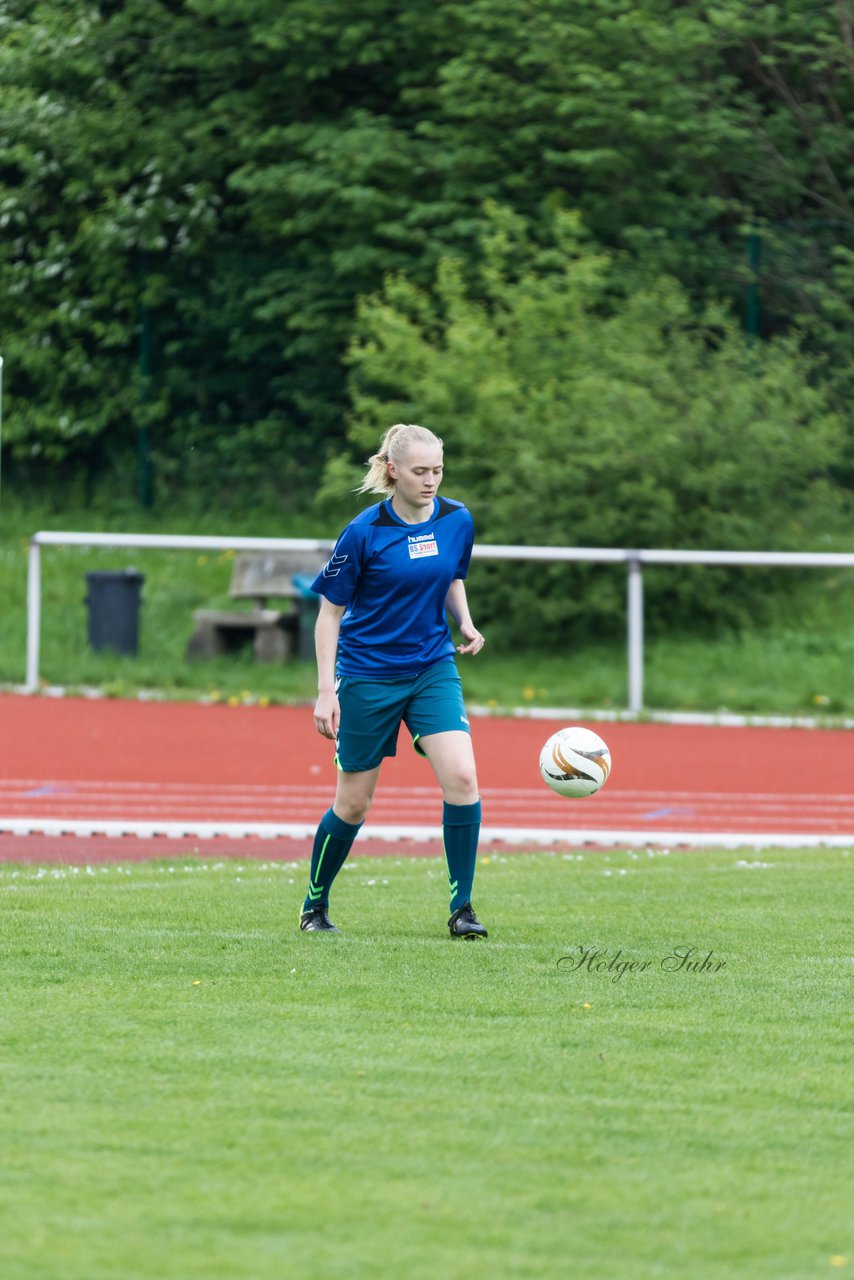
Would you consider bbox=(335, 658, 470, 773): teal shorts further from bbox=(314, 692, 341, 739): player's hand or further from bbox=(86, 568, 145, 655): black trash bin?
bbox=(86, 568, 145, 655): black trash bin

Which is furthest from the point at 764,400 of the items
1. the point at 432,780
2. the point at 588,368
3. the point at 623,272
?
the point at 432,780

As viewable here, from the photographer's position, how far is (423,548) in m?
7.71

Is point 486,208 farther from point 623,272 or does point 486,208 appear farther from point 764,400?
point 764,400

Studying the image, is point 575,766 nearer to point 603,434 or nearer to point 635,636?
point 635,636

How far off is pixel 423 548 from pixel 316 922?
5.02 feet

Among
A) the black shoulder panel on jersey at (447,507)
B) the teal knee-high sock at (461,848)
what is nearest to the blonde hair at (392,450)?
the black shoulder panel on jersey at (447,507)

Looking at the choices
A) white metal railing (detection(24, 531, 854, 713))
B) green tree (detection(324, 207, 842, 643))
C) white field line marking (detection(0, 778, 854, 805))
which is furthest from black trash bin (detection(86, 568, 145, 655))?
white field line marking (detection(0, 778, 854, 805))

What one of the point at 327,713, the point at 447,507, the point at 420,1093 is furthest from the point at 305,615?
the point at 420,1093

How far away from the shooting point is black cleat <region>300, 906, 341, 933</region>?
796 cm

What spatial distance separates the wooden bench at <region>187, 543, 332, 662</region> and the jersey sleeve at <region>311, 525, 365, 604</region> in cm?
1151

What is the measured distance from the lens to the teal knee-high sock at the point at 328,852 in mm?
7922

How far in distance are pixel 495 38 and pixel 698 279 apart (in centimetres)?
387

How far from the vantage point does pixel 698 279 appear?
23.4m

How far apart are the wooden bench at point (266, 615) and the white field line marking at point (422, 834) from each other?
24.7 ft
